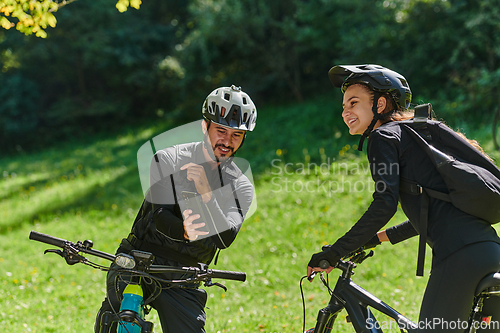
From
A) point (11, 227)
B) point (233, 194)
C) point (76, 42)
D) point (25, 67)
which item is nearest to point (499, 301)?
point (233, 194)

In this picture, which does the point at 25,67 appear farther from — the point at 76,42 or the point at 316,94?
the point at 316,94

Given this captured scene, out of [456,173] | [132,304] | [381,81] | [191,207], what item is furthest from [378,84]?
[132,304]

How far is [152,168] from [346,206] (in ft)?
22.9

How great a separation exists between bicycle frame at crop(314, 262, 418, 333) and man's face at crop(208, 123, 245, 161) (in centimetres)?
116

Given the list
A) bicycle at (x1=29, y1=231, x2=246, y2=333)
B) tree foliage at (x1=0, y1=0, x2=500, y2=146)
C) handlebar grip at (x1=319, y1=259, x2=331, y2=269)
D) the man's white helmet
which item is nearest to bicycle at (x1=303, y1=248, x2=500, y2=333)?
handlebar grip at (x1=319, y1=259, x2=331, y2=269)

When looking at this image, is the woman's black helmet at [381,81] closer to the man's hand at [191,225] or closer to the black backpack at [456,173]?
the black backpack at [456,173]

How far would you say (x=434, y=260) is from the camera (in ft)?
8.67

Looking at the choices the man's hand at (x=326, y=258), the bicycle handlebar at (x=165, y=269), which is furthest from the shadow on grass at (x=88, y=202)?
the man's hand at (x=326, y=258)

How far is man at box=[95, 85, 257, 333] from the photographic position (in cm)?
287

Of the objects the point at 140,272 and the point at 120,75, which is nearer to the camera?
the point at 140,272

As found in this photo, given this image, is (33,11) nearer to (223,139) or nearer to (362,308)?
(223,139)

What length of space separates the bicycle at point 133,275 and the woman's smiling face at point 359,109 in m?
1.22

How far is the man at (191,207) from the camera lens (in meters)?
2.87

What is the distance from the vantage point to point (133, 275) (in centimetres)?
302
